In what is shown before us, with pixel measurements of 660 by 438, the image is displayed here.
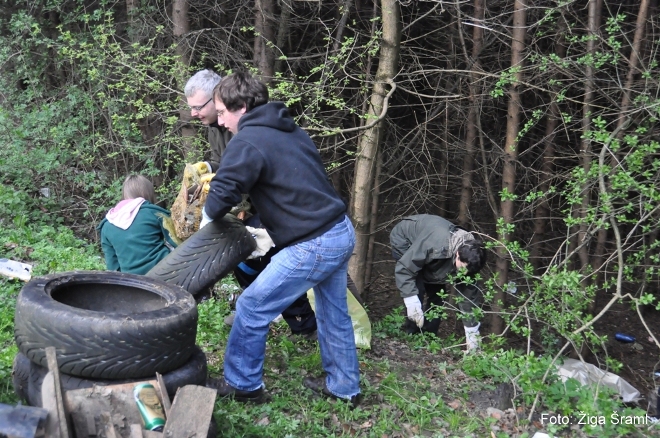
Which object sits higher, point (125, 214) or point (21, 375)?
point (125, 214)

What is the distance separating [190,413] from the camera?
9.98 ft

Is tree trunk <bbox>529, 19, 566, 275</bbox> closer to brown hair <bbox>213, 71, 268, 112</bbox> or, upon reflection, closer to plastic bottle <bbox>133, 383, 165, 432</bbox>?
brown hair <bbox>213, 71, 268, 112</bbox>

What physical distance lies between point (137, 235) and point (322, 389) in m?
1.79

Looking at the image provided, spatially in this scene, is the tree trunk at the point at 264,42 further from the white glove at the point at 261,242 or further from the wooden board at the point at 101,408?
the wooden board at the point at 101,408

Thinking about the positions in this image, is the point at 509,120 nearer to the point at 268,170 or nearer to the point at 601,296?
the point at 601,296

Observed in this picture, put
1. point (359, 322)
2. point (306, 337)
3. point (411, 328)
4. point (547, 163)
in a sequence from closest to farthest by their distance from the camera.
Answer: point (306, 337), point (359, 322), point (411, 328), point (547, 163)

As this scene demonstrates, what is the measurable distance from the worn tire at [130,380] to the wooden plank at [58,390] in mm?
174

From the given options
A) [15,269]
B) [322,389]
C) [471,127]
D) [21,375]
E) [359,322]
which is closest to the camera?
[21,375]

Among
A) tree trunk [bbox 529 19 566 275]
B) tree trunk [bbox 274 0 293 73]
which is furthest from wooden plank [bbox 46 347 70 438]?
tree trunk [bbox 274 0 293 73]

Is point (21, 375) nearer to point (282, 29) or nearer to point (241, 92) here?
point (241, 92)

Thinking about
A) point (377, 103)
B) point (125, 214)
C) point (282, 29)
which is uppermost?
point (282, 29)

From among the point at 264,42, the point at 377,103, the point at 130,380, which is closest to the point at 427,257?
the point at 377,103

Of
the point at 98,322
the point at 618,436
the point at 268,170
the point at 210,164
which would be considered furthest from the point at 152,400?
the point at 618,436

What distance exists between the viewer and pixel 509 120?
29.0 ft
